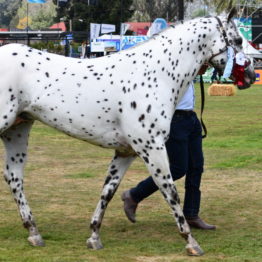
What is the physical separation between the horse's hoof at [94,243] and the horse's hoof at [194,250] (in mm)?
811

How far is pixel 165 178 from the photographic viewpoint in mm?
6473

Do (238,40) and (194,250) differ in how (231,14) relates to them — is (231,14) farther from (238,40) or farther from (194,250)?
(194,250)

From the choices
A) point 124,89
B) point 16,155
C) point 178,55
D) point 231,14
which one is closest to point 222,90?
point 16,155

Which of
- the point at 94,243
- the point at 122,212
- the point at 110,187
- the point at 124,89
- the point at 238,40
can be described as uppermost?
the point at 238,40

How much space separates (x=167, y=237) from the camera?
Result: 23.7 feet

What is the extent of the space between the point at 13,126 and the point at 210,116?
15.0 metres

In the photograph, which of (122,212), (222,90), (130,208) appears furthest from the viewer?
(222,90)

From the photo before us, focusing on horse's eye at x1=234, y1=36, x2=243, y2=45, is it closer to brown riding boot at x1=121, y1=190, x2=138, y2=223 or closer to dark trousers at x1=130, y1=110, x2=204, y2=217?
dark trousers at x1=130, y1=110, x2=204, y2=217

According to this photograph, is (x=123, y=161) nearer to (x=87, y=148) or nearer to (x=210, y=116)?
(x=87, y=148)

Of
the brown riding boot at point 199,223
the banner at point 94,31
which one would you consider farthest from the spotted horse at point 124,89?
the banner at point 94,31

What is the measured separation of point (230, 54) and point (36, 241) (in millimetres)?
2403

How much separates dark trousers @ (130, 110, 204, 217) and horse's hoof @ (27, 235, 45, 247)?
1.29 metres

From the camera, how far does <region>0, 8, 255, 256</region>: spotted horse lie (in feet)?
21.1

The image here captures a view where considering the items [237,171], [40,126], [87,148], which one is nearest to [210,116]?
[40,126]
